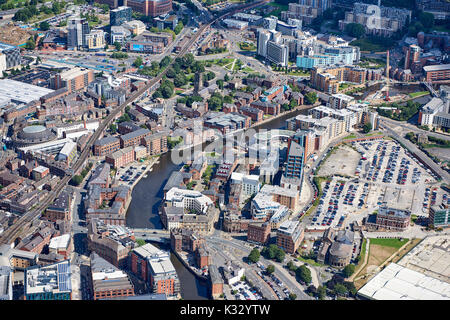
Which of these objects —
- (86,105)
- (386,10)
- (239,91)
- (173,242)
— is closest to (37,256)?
(173,242)

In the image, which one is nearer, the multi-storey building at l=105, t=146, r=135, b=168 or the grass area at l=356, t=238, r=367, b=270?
the grass area at l=356, t=238, r=367, b=270

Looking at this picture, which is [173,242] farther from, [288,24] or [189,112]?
[288,24]

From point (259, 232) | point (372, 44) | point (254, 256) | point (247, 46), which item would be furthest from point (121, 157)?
point (372, 44)

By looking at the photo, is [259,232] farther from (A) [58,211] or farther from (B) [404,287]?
(A) [58,211]

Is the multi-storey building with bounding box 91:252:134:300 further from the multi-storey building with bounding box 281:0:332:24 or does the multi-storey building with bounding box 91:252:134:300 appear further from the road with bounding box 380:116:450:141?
the multi-storey building with bounding box 281:0:332:24

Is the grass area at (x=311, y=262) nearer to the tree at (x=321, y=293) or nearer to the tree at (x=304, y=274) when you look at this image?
the tree at (x=304, y=274)

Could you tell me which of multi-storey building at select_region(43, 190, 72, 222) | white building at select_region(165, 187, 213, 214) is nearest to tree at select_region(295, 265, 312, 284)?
white building at select_region(165, 187, 213, 214)
